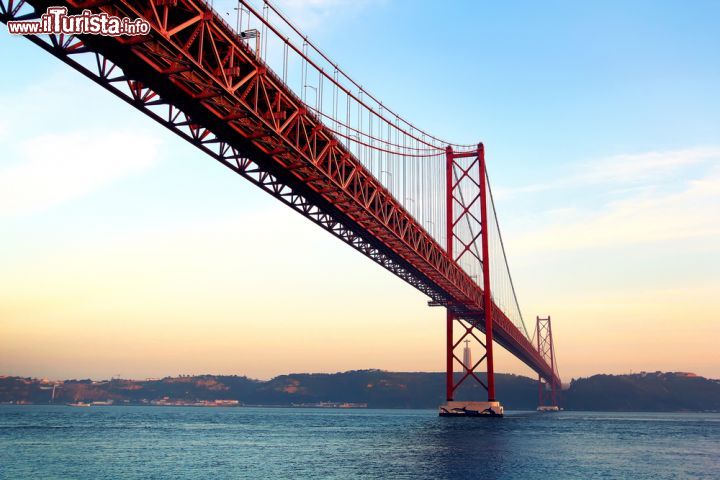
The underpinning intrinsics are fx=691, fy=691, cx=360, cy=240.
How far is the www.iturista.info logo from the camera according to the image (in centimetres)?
1546

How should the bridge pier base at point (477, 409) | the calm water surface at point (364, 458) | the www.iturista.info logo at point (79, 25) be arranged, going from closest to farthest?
the www.iturista.info logo at point (79, 25), the calm water surface at point (364, 458), the bridge pier base at point (477, 409)

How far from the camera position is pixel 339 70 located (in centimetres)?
3122

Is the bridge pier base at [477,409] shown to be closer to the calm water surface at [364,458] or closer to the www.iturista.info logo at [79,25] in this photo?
the calm water surface at [364,458]

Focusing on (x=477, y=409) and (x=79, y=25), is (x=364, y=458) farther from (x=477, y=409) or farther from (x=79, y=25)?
(x=477, y=409)

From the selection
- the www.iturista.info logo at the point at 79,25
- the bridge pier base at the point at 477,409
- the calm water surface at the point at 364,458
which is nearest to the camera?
the www.iturista.info logo at the point at 79,25

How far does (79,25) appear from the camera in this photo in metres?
15.9

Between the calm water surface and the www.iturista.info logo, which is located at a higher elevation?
the www.iturista.info logo

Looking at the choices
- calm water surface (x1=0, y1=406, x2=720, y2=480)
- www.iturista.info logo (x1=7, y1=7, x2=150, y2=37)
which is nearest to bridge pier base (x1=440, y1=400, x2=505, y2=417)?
calm water surface (x1=0, y1=406, x2=720, y2=480)

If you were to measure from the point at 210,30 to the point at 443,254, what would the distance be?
103ft

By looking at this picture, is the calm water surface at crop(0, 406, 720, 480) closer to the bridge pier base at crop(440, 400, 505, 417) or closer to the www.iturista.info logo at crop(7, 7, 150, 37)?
the bridge pier base at crop(440, 400, 505, 417)

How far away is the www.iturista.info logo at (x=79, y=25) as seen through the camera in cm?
1546

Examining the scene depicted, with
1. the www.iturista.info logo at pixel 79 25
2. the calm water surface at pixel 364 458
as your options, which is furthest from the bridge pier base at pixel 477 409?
the www.iturista.info logo at pixel 79 25

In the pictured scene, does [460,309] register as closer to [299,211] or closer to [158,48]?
[299,211]

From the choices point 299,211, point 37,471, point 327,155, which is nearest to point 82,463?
point 37,471
